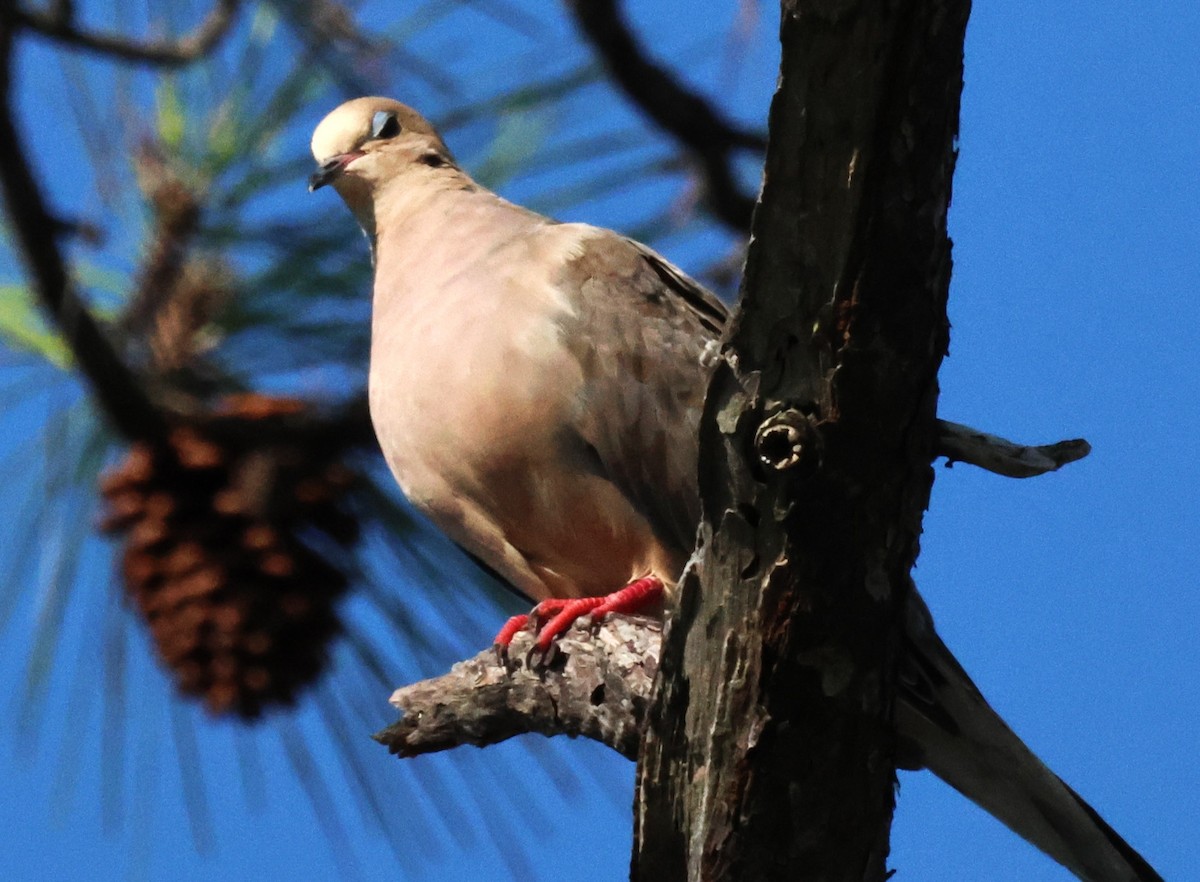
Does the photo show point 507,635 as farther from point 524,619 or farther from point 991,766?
point 991,766

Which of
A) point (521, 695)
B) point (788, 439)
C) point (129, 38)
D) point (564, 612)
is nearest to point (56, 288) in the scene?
point (129, 38)

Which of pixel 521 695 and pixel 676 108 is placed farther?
pixel 676 108

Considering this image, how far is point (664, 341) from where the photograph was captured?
3.32 metres

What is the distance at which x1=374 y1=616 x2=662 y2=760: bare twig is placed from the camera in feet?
8.79

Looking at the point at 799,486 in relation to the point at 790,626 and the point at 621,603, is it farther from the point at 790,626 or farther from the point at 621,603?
the point at 621,603

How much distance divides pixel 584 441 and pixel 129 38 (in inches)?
49.8

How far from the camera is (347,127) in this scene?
3941 mm

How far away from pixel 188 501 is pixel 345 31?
1.06 metres

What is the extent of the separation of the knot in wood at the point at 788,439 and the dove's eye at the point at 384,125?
6.94 feet

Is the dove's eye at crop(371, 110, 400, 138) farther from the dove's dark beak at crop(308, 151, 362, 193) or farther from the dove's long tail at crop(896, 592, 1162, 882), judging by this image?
the dove's long tail at crop(896, 592, 1162, 882)

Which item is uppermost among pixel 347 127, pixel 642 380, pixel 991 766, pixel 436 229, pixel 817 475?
pixel 347 127

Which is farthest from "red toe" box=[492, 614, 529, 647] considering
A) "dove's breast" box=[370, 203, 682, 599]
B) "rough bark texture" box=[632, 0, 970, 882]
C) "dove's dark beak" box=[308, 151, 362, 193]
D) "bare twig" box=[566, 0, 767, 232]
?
"bare twig" box=[566, 0, 767, 232]

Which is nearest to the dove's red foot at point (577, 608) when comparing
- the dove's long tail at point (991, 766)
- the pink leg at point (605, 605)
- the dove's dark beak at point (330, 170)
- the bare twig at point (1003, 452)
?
the pink leg at point (605, 605)

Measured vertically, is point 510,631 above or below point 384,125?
below
